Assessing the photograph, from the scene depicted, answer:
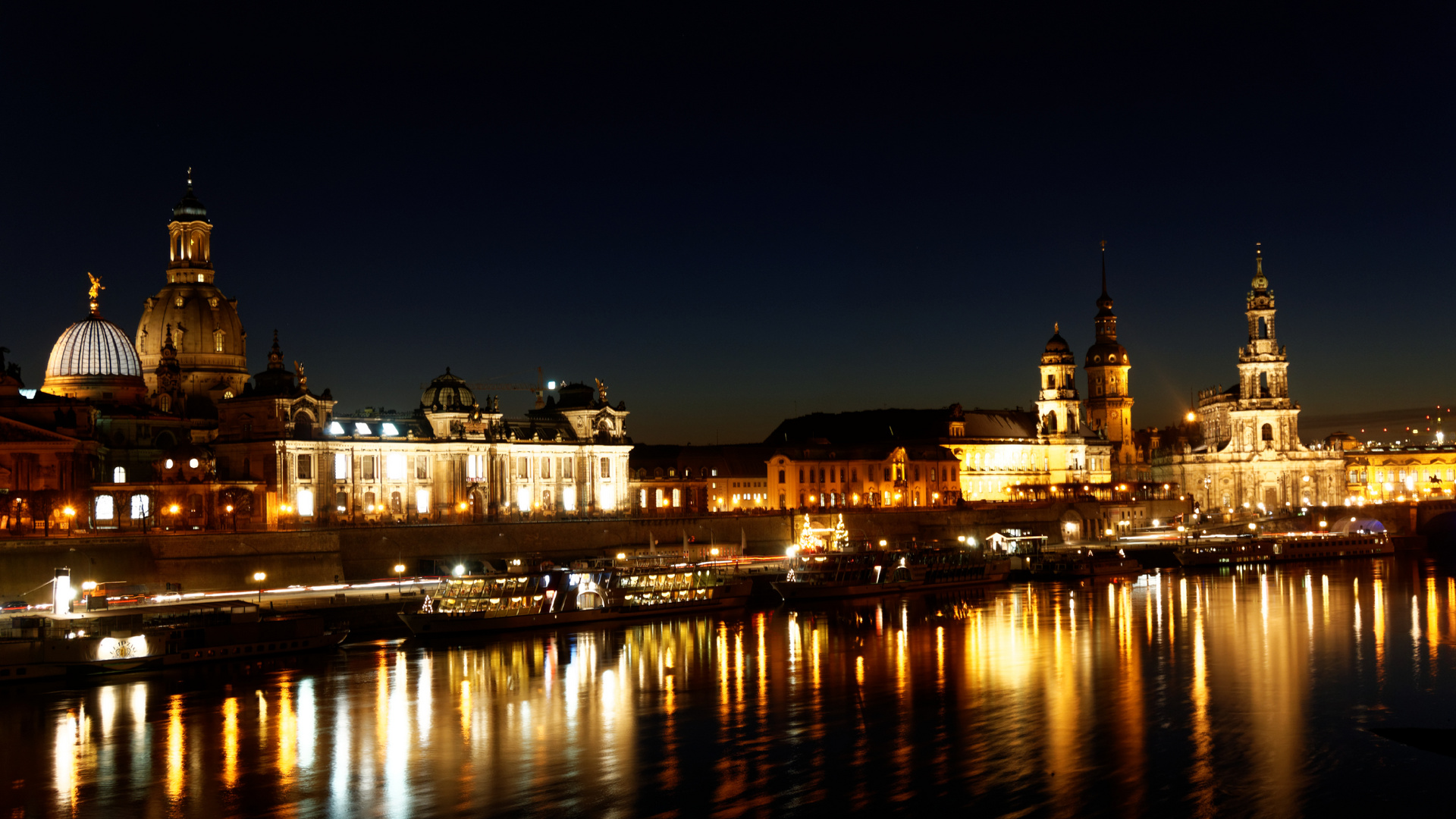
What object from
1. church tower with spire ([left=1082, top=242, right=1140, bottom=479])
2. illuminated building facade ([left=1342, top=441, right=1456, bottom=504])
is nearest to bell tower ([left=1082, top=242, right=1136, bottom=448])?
church tower with spire ([left=1082, top=242, right=1140, bottom=479])

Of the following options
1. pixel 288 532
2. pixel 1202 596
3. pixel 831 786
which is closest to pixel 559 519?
pixel 288 532

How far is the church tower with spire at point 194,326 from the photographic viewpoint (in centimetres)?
10575

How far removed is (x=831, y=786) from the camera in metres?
36.1

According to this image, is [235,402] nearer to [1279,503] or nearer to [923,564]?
[923,564]

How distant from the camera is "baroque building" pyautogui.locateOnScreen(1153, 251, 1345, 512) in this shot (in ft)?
486

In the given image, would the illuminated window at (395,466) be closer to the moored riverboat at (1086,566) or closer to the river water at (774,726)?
the river water at (774,726)

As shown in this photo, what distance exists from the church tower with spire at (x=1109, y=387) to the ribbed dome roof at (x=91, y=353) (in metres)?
114

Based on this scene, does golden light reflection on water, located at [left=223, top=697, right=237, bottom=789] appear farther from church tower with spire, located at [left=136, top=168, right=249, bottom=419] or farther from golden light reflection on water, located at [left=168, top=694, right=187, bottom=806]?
church tower with spire, located at [left=136, top=168, right=249, bottom=419]

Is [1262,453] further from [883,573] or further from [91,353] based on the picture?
[91,353]

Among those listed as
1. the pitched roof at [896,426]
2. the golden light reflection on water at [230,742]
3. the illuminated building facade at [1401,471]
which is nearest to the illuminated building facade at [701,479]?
the pitched roof at [896,426]

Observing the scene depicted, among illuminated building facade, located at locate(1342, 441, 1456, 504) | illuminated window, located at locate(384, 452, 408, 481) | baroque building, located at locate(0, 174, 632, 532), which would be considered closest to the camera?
baroque building, located at locate(0, 174, 632, 532)

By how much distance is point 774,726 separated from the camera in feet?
144

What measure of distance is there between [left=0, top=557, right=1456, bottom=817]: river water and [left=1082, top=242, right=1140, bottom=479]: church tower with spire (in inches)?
4155

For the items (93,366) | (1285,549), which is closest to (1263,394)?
(1285,549)
